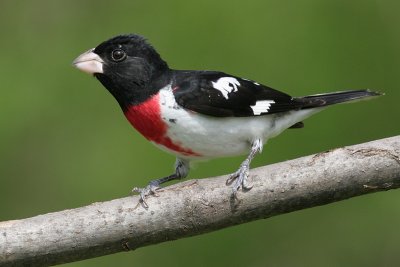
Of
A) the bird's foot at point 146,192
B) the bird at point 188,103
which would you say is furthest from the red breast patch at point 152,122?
the bird's foot at point 146,192

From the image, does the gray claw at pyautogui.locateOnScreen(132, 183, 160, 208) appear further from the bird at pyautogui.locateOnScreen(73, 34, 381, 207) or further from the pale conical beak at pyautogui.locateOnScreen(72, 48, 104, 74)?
the pale conical beak at pyautogui.locateOnScreen(72, 48, 104, 74)

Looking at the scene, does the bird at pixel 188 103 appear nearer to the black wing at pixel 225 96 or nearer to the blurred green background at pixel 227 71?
the black wing at pixel 225 96

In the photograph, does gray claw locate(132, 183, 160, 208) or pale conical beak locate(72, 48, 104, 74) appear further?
pale conical beak locate(72, 48, 104, 74)

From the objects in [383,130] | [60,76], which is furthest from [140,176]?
[383,130]

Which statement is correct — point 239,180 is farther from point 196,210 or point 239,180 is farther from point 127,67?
point 127,67

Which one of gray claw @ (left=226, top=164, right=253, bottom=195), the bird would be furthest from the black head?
gray claw @ (left=226, top=164, right=253, bottom=195)

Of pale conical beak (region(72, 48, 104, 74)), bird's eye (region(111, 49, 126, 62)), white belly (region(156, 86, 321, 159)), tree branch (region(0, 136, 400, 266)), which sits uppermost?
bird's eye (region(111, 49, 126, 62))

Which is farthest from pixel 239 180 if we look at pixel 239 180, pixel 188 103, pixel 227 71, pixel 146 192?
pixel 227 71
